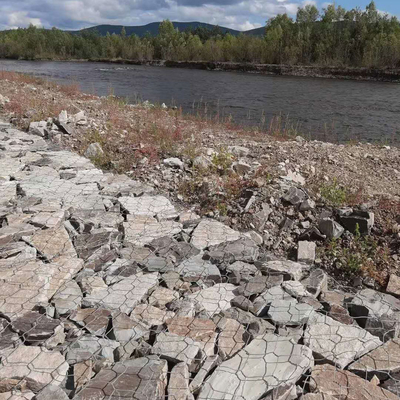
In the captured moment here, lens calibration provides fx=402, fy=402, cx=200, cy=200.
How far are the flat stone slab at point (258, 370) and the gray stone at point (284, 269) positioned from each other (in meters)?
0.97

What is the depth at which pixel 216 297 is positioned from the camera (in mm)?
3291

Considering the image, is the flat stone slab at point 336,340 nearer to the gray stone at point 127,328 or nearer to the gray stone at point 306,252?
the gray stone at point 127,328

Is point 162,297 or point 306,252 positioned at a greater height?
point 162,297

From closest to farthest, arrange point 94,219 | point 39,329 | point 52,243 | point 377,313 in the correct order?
1. point 39,329
2. point 377,313
3. point 52,243
4. point 94,219

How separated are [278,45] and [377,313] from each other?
210 ft

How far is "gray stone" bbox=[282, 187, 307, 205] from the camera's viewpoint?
18.0 ft

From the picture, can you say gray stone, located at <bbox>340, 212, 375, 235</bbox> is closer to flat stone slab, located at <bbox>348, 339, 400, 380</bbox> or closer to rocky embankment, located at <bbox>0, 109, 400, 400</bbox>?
rocky embankment, located at <bbox>0, 109, 400, 400</bbox>

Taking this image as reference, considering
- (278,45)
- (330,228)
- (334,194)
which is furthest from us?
(278,45)

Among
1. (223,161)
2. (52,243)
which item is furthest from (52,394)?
(223,161)

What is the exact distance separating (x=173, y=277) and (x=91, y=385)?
1324 mm

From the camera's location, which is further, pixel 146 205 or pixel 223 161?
pixel 223 161

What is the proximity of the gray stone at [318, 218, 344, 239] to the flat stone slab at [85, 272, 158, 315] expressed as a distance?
2473 mm

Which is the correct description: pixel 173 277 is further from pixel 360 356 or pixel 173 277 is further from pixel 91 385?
pixel 360 356

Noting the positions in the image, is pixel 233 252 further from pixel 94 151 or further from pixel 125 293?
pixel 94 151
